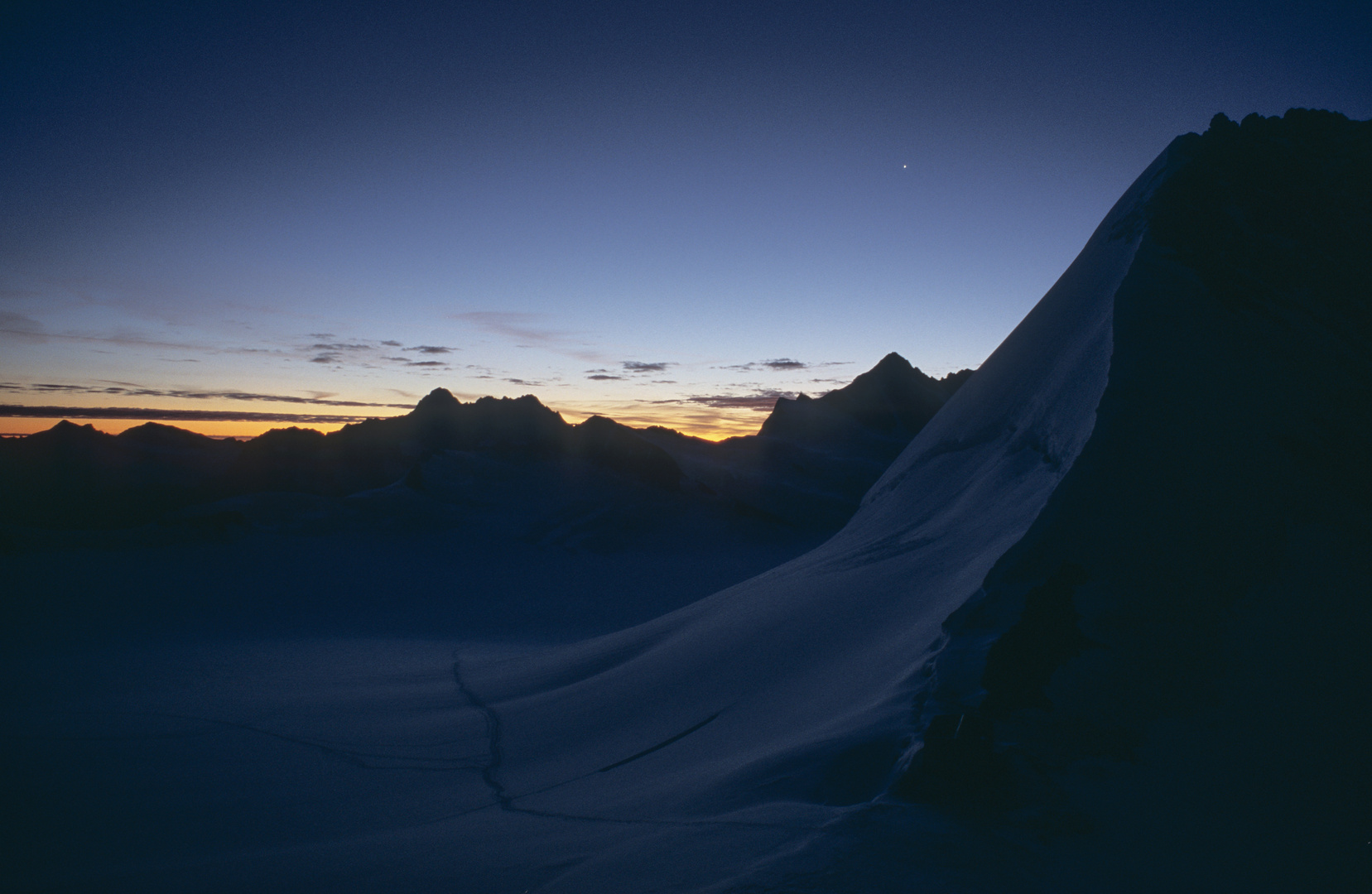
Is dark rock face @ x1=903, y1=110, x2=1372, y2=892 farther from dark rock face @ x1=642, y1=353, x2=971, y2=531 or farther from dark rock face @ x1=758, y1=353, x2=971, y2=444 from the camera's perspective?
dark rock face @ x1=758, y1=353, x2=971, y2=444

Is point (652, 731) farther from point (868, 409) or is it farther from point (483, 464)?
point (868, 409)

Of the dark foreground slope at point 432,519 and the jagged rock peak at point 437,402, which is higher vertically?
the jagged rock peak at point 437,402

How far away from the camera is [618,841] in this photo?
360cm

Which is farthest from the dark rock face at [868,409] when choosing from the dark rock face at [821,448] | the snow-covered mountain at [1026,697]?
the snow-covered mountain at [1026,697]

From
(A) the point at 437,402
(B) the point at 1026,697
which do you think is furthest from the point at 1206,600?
(A) the point at 437,402

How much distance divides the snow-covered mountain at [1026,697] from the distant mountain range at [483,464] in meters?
21.7

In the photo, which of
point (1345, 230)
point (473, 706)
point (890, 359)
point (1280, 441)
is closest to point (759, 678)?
point (1280, 441)

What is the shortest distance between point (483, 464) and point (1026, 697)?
33672 millimetres

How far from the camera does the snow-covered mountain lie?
295 centimetres

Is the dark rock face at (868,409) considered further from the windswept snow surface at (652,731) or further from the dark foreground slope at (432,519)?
the windswept snow surface at (652,731)

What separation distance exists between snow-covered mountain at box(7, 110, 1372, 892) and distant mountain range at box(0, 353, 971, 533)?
21.7 meters

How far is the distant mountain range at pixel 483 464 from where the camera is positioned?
3350 centimetres

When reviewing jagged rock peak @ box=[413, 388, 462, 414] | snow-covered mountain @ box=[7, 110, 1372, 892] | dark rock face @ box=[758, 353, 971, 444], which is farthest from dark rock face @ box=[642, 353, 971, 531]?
snow-covered mountain @ box=[7, 110, 1372, 892]

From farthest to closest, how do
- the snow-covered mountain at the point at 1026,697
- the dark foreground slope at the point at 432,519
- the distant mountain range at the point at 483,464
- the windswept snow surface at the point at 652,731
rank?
1. the distant mountain range at the point at 483,464
2. the dark foreground slope at the point at 432,519
3. the windswept snow surface at the point at 652,731
4. the snow-covered mountain at the point at 1026,697
